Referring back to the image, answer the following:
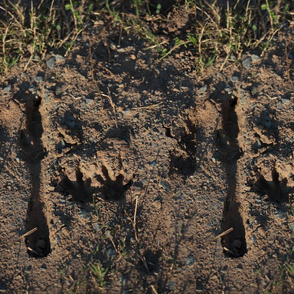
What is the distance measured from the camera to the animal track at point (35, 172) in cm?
383

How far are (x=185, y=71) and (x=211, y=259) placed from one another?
152 cm

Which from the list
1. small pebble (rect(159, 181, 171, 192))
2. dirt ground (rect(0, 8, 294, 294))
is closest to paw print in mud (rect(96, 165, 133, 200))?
dirt ground (rect(0, 8, 294, 294))

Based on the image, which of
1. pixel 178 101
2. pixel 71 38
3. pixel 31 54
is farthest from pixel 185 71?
pixel 31 54

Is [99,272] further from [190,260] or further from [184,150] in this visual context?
[184,150]

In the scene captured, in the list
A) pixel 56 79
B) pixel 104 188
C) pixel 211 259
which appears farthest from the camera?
pixel 56 79

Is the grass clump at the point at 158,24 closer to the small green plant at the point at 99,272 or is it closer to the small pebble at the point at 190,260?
the small pebble at the point at 190,260

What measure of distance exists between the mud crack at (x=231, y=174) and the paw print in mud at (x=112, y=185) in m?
0.75

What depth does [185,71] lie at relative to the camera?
4.11 meters

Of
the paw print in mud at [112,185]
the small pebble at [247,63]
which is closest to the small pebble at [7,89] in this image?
the paw print in mud at [112,185]

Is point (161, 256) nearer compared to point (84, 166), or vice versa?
point (161, 256)

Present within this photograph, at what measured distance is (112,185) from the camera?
3.90 m

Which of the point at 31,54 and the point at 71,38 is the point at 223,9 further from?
the point at 31,54

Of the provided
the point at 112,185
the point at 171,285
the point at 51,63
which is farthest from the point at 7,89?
the point at 171,285

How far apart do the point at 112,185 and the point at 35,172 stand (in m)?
0.64
